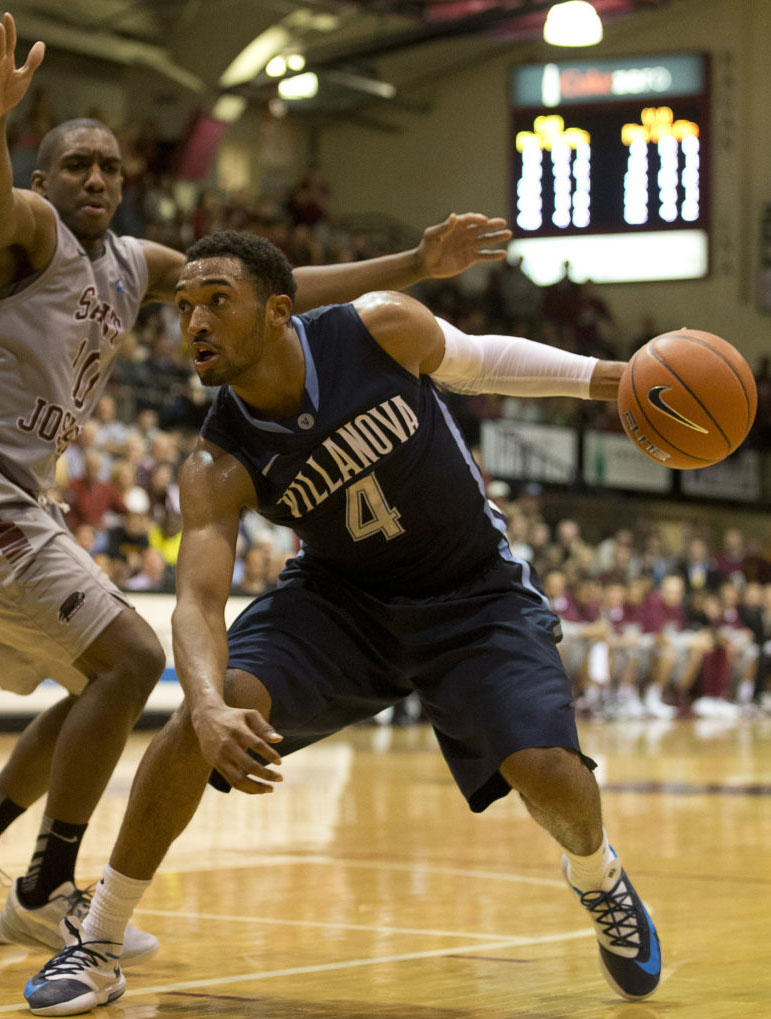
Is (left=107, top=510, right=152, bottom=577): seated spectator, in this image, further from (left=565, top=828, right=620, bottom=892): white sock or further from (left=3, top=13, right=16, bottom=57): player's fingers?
(left=565, top=828, right=620, bottom=892): white sock

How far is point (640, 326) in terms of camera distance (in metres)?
23.2

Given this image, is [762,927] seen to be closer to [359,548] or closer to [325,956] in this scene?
[325,956]

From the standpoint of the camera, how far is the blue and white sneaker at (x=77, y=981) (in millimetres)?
3217

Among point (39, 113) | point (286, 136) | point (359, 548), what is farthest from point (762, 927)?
point (286, 136)

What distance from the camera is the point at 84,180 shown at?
13.2 ft

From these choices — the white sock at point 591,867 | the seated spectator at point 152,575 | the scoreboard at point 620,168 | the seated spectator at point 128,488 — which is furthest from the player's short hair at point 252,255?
the scoreboard at point 620,168

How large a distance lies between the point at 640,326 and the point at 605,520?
4.21m

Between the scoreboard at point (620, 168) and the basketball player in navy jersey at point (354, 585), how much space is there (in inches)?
596

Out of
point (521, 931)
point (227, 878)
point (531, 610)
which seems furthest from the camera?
point (227, 878)

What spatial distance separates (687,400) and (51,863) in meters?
1.99

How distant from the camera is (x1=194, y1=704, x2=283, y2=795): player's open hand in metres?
2.94

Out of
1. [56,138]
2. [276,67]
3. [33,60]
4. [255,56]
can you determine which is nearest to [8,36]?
[33,60]

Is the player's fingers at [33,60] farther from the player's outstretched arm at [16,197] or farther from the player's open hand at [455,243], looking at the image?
the player's open hand at [455,243]

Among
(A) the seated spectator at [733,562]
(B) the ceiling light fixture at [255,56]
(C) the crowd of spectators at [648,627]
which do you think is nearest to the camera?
(C) the crowd of spectators at [648,627]
